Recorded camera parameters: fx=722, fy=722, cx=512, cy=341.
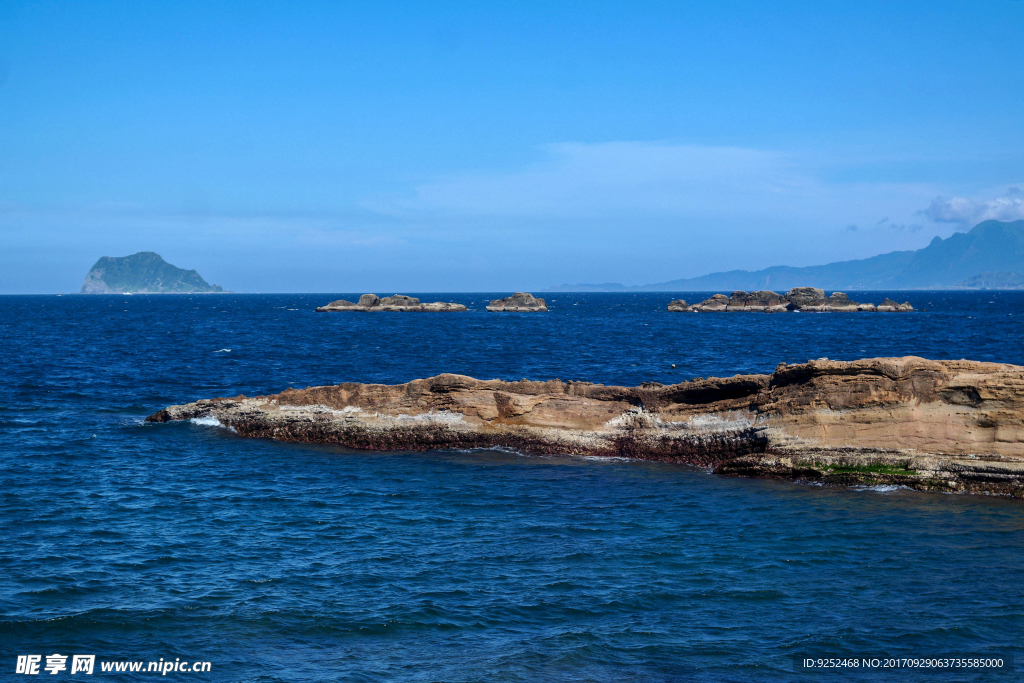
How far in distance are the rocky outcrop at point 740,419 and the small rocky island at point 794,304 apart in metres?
130

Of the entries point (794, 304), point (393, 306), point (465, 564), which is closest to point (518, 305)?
point (393, 306)

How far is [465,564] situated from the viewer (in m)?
15.8

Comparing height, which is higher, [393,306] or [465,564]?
[393,306]

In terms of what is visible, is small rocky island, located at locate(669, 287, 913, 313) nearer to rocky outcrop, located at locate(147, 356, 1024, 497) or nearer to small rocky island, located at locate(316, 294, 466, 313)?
small rocky island, located at locate(316, 294, 466, 313)

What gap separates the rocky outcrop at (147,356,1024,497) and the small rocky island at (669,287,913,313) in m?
130

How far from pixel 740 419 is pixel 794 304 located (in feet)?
450

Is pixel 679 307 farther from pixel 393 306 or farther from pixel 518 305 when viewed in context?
Answer: pixel 393 306

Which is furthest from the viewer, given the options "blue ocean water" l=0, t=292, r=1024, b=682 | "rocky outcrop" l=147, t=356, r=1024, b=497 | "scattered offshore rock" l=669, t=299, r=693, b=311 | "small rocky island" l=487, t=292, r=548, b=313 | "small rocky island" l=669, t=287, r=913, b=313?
"small rocky island" l=487, t=292, r=548, b=313

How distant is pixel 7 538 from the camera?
1733cm

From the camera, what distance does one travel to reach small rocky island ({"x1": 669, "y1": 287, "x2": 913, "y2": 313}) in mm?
147125

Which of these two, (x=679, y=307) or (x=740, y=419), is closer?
(x=740, y=419)

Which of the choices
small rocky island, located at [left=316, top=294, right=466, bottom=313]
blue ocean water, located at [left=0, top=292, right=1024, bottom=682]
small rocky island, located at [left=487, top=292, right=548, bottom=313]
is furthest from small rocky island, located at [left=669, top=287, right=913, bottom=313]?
blue ocean water, located at [left=0, top=292, right=1024, bottom=682]

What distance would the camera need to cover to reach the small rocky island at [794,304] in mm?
147125

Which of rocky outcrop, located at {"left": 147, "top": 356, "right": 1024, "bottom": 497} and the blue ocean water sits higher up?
rocky outcrop, located at {"left": 147, "top": 356, "right": 1024, "bottom": 497}
